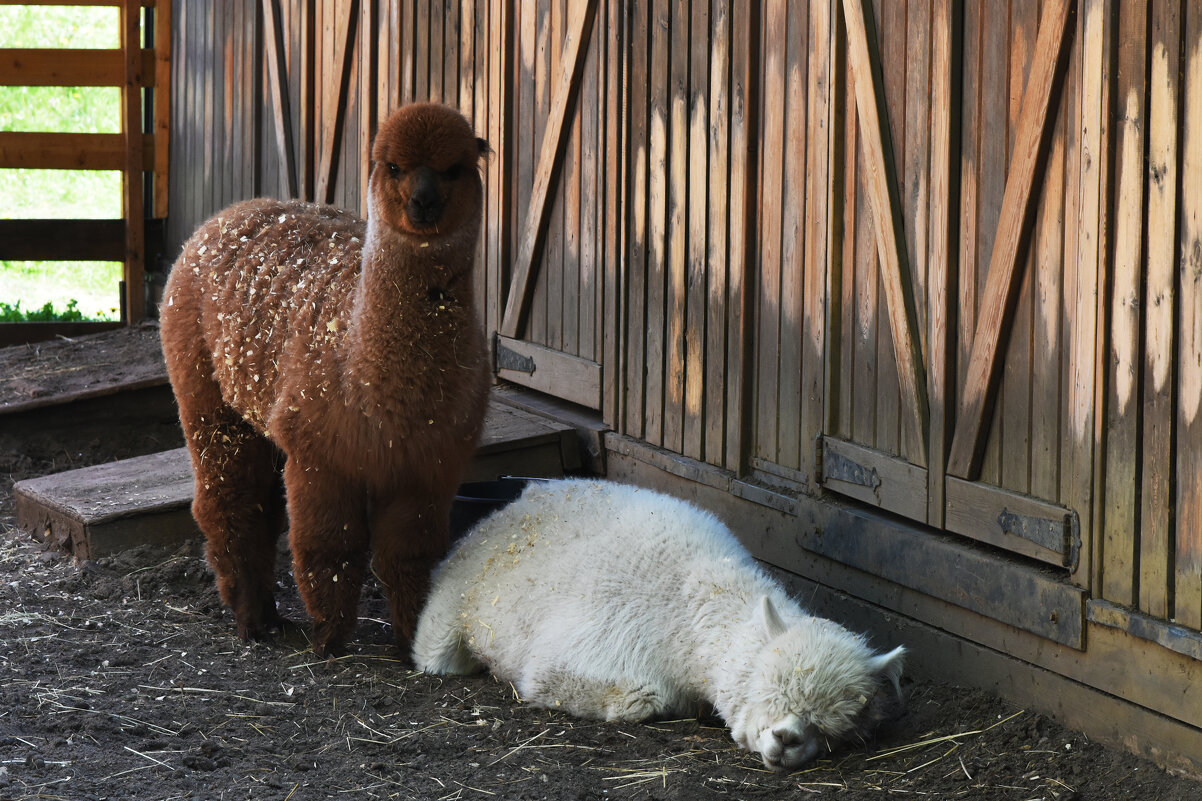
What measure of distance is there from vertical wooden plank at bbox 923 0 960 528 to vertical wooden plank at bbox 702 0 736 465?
1.17 m

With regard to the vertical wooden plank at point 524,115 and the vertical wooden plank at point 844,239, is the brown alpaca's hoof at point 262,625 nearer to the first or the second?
the vertical wooden plank at point 844,239

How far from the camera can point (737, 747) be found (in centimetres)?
409

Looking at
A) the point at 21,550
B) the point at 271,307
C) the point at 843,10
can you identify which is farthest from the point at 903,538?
the point at 21,550

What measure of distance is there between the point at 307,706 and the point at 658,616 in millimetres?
1307

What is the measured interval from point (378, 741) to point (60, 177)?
1374cm

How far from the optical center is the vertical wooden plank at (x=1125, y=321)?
11.8ft

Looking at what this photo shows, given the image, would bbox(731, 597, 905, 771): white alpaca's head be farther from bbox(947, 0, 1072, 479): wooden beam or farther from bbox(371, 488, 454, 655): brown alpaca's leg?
bbox(371, 488, 454, 655): brown alpaca's leg

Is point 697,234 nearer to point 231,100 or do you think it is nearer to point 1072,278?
point 1072,278

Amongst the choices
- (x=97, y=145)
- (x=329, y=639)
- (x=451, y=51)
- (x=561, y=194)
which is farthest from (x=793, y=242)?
(x=97, y=145)

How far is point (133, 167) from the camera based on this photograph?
11.3 metres

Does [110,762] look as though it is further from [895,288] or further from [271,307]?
[895,288]

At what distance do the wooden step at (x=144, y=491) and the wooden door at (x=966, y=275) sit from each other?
5.92 feet

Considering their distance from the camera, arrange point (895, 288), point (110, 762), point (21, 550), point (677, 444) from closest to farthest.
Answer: point (110, 762) → point (895, 288) → point (677, 444) → point (21, 550)

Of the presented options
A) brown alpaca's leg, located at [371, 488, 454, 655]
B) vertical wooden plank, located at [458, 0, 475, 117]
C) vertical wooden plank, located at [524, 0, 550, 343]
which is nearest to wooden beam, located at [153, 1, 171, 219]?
vertical wooden plank, located at [458, 0, 475, 117]
